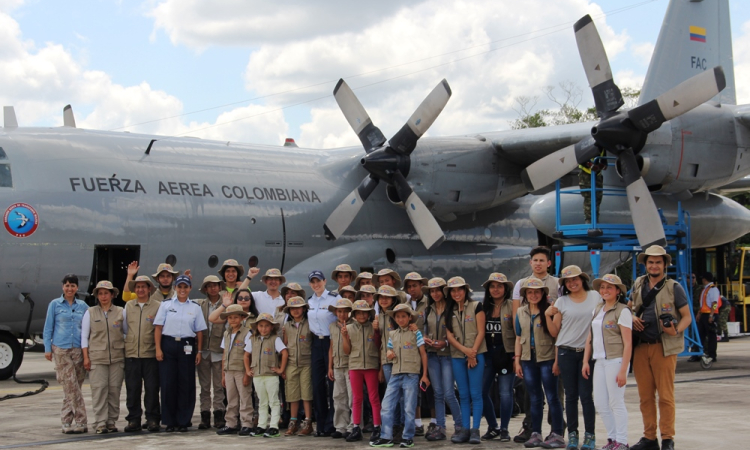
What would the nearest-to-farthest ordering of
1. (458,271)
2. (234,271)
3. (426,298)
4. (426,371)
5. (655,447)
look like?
(655,447), (426,371), (426,298), (234,271), (458,271)

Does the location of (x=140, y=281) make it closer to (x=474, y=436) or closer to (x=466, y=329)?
(x=466, y=329)

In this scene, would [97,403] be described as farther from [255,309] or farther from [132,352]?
[255,309]

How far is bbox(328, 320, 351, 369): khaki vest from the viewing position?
8.26 m

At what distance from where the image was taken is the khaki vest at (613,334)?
22.5ft

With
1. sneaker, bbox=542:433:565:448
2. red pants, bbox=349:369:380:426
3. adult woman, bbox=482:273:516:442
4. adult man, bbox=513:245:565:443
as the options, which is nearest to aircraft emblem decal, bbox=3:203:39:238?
red pants, bbox=349:369:380:426

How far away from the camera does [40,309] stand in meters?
12.5

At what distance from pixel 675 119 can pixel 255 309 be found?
29.0ft

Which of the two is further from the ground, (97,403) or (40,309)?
(40,309)

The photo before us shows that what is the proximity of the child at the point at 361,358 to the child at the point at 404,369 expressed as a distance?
1.01ft

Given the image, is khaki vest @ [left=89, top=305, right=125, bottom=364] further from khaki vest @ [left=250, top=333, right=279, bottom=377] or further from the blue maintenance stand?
the blue maintenance stand

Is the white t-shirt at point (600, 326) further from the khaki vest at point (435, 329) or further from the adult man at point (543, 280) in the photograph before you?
the khaki vest at point (435, 329)

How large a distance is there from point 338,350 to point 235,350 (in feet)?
4.06

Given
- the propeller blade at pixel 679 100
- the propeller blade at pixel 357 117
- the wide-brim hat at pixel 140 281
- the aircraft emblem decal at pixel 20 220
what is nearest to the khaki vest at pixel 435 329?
the wide-brim hat at pixel 140 281

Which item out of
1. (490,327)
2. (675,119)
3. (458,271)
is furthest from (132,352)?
(675,119)
